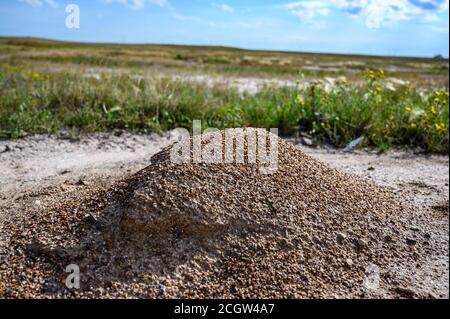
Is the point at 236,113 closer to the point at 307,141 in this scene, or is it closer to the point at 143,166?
the point at 307,141

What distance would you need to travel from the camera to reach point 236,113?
5426 mm

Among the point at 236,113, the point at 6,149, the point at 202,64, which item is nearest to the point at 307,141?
the point at 236,113

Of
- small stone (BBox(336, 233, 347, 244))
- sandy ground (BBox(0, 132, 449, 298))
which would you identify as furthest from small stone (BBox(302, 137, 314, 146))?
small stone (BBox(336, 233, 347, 244))

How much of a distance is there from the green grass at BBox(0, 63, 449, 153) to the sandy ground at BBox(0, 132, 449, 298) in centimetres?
28

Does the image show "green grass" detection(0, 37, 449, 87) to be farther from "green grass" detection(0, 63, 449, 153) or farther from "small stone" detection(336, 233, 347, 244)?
"small stone" detection(336, 233, 347, 244)

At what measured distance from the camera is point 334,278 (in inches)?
87.4

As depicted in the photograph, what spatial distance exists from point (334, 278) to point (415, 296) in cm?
35

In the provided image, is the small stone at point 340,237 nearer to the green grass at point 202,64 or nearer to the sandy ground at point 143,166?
the sandy ground at point 143,166

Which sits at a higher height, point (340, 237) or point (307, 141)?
point (307, 141)

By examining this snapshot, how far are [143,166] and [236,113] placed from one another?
178cm

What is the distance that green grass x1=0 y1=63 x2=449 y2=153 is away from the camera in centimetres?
513
